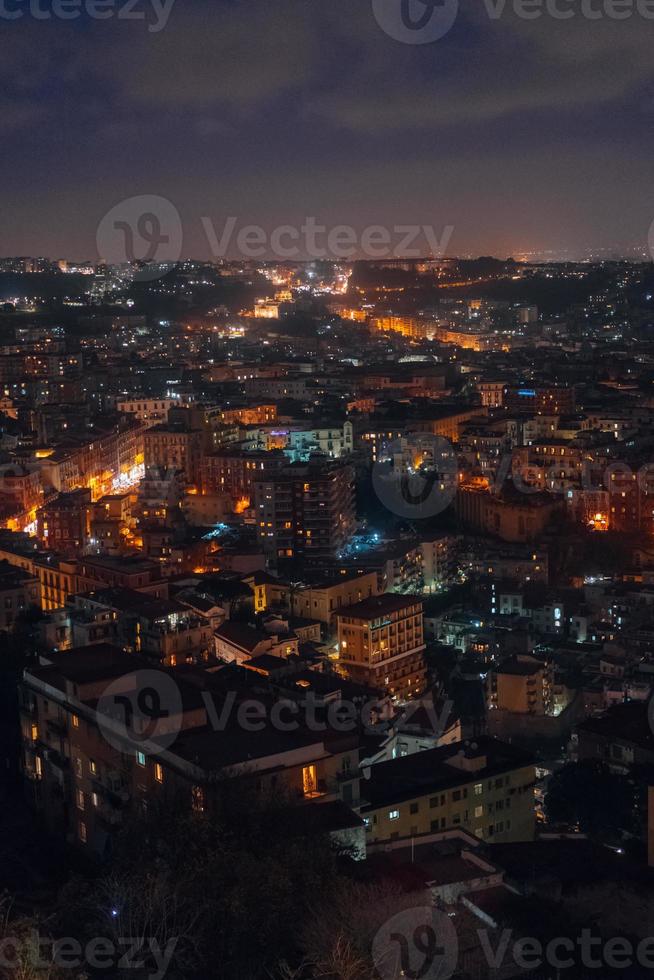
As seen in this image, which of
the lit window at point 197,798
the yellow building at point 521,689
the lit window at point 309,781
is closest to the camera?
the lit window at point 197,798

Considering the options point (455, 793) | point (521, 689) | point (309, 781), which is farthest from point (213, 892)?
point (521, 689)

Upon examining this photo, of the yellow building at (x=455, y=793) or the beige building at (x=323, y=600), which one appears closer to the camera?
the yellow building at (x=455, y=793)

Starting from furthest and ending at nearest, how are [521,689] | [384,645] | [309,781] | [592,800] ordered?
[384,645] < [521,689] < [592,800] < [309,781]

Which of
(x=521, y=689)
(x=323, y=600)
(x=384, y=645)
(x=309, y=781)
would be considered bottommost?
(x=521, y=689)

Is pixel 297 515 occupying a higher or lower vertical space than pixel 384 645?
higher

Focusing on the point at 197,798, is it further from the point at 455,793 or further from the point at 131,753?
the point at 455,793

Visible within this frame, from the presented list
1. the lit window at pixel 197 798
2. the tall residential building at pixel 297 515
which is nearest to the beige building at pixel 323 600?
the tall residential building at pixel 297 515

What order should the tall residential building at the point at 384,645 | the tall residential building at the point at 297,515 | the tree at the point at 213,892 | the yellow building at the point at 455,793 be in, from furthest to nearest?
the tall residential building at the point at 297,515 < the tall residential building at the point at 384,645 < the yellow building at the point at 455,793 < the tree at the point at 213,892

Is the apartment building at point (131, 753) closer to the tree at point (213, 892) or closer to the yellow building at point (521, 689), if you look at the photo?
the tree at point (213, 892)

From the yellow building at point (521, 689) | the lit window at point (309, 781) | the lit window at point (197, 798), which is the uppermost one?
the lit window at point (197, 798)

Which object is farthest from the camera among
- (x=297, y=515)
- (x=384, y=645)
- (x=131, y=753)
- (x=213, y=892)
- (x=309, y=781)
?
(x=297, y=515)
